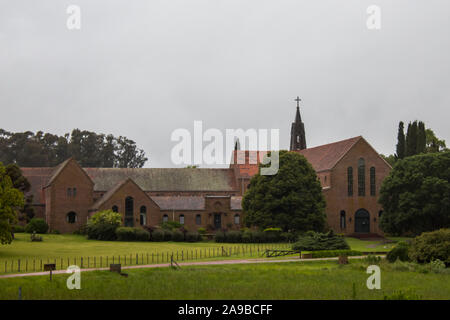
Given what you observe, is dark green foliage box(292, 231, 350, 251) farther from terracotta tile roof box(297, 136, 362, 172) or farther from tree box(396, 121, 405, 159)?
tree box(396, 121, 405, 159)

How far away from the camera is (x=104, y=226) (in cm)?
6881

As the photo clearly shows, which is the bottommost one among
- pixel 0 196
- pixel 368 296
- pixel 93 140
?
pixel 368 296

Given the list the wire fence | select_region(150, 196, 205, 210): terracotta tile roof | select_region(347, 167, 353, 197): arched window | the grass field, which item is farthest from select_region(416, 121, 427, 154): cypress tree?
the wire fence

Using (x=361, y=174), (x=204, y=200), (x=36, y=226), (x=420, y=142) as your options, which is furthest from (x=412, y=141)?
(x=36, y=226)

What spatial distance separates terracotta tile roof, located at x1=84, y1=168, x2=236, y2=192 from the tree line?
120 ft

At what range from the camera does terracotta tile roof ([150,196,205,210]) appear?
83.2m

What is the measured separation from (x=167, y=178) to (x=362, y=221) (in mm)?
29753

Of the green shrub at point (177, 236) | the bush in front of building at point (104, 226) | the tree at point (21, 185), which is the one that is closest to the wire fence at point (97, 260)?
the green shrub at point (177, 236)

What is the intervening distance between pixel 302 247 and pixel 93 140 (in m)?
91.9

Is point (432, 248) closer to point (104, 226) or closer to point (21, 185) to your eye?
point (104, 226)

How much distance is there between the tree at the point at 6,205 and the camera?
49.3 m

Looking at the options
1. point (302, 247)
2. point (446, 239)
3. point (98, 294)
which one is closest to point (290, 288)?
point (98, 294)

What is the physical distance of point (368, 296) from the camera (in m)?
28.4

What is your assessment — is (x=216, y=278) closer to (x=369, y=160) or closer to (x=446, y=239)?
(x=446, y=239)
